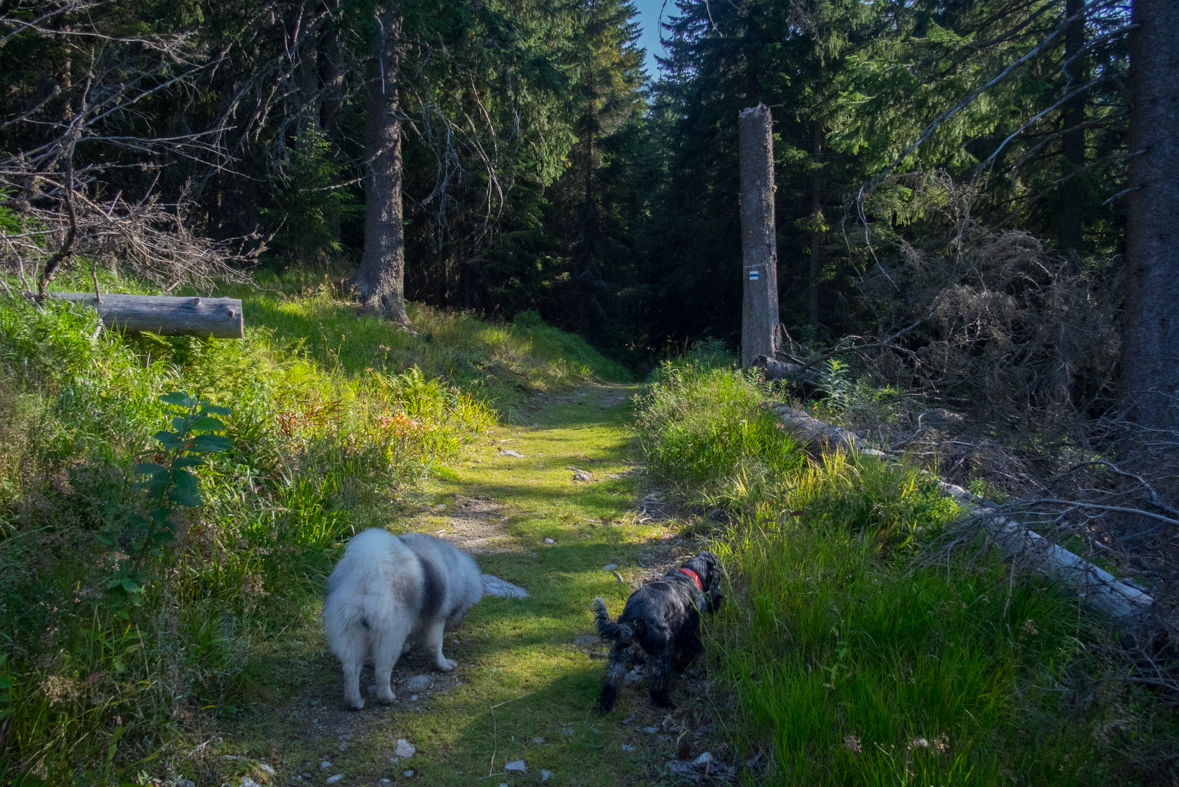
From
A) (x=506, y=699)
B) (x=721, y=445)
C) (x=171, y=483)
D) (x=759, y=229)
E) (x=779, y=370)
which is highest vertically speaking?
(x=759, y=229)

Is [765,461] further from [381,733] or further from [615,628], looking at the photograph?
[381,733]

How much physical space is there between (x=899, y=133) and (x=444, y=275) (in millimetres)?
15327

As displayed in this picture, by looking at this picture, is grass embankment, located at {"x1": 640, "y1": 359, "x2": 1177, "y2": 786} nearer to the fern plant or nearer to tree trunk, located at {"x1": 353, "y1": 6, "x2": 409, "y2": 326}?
the fern plant

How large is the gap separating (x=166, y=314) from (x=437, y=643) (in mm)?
4262

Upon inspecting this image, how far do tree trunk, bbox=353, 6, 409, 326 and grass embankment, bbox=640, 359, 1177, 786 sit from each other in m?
9.21

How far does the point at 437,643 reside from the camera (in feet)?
11.5

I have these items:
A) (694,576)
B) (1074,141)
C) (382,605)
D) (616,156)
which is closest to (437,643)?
(382,605)

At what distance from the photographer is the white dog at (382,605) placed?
3.05m

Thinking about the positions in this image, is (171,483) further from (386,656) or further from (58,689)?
(386,656)

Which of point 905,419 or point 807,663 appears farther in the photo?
point 905,419

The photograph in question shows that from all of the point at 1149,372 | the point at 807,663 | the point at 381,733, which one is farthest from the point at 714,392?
the point at 381,733

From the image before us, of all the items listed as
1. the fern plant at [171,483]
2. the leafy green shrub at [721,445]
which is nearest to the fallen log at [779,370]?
the leafy green shrub at [721,445]

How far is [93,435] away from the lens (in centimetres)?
411

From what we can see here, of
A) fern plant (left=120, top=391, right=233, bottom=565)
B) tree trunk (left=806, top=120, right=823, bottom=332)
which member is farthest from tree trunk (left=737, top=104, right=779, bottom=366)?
fern plant (left=120, top=391, right=233, bottom=565)
